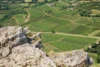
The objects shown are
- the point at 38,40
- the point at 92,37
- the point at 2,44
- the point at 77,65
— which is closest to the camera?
the point at 77,65

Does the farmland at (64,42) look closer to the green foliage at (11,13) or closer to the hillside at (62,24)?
the hillside at (62,24)

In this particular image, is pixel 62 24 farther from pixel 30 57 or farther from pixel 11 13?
pixel 30 57

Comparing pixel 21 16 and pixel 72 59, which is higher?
pixel 72 59

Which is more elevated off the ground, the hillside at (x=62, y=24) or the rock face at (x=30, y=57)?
the rock face at (x=30, y=57)

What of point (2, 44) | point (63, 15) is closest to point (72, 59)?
point (2, 44)

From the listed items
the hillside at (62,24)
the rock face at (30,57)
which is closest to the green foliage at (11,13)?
the hillside at (62,24)

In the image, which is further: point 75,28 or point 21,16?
point 21,16

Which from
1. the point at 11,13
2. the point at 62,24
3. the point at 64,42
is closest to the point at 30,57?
the point at 64,42

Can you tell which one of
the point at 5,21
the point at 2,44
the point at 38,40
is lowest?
the point at 5,21

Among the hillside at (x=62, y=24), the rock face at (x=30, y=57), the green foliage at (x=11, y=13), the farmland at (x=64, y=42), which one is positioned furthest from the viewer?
the green foliage at (x=11, y=13)

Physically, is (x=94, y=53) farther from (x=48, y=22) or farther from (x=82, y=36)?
(x=48, y=22)

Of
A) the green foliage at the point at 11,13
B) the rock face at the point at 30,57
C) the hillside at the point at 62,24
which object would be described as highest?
the rock face at the point at 30,57
